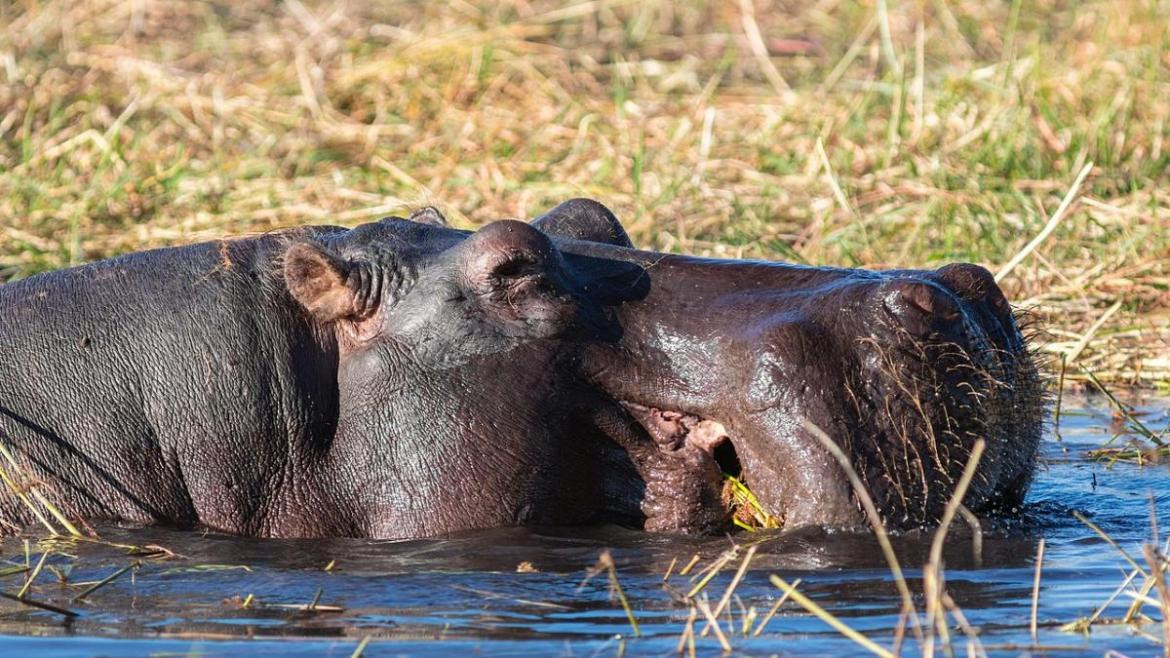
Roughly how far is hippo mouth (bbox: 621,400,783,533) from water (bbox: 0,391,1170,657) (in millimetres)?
54

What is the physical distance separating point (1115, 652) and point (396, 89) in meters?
8.38

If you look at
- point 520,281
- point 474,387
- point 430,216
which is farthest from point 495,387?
point 430,216

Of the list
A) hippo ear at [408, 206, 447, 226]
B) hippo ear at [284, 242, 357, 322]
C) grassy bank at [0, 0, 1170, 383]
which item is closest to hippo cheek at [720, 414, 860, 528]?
hippo ear at [284, 242, 357, 322]

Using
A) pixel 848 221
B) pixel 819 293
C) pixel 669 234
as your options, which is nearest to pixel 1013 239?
pixel 848 221

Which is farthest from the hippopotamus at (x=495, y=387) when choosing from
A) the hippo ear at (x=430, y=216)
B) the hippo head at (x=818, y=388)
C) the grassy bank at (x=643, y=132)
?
the grassy bank at (x=643, y=132)

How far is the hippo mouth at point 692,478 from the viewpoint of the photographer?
4.21 metres

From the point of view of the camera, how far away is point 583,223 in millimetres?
4688

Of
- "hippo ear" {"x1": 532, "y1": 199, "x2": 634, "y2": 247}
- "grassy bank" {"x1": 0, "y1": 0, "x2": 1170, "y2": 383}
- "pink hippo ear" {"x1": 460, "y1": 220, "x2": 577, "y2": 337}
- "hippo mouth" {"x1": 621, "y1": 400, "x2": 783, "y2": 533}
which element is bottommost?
"hippo mouth" {"x1": 621, "y1": 400, "x2": 783, "y2": 533}

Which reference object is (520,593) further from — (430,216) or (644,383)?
(430,216)

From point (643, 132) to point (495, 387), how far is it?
18.6ft

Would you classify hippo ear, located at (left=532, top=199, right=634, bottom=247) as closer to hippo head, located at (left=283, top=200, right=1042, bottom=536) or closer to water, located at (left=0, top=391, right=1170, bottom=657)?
hippo head, located at (left=283, top=200, right=1042, bottom=536)

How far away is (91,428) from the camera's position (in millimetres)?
4430

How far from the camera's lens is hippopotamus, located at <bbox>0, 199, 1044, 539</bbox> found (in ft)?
13.1

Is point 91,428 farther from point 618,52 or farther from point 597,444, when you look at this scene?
point 618,52
